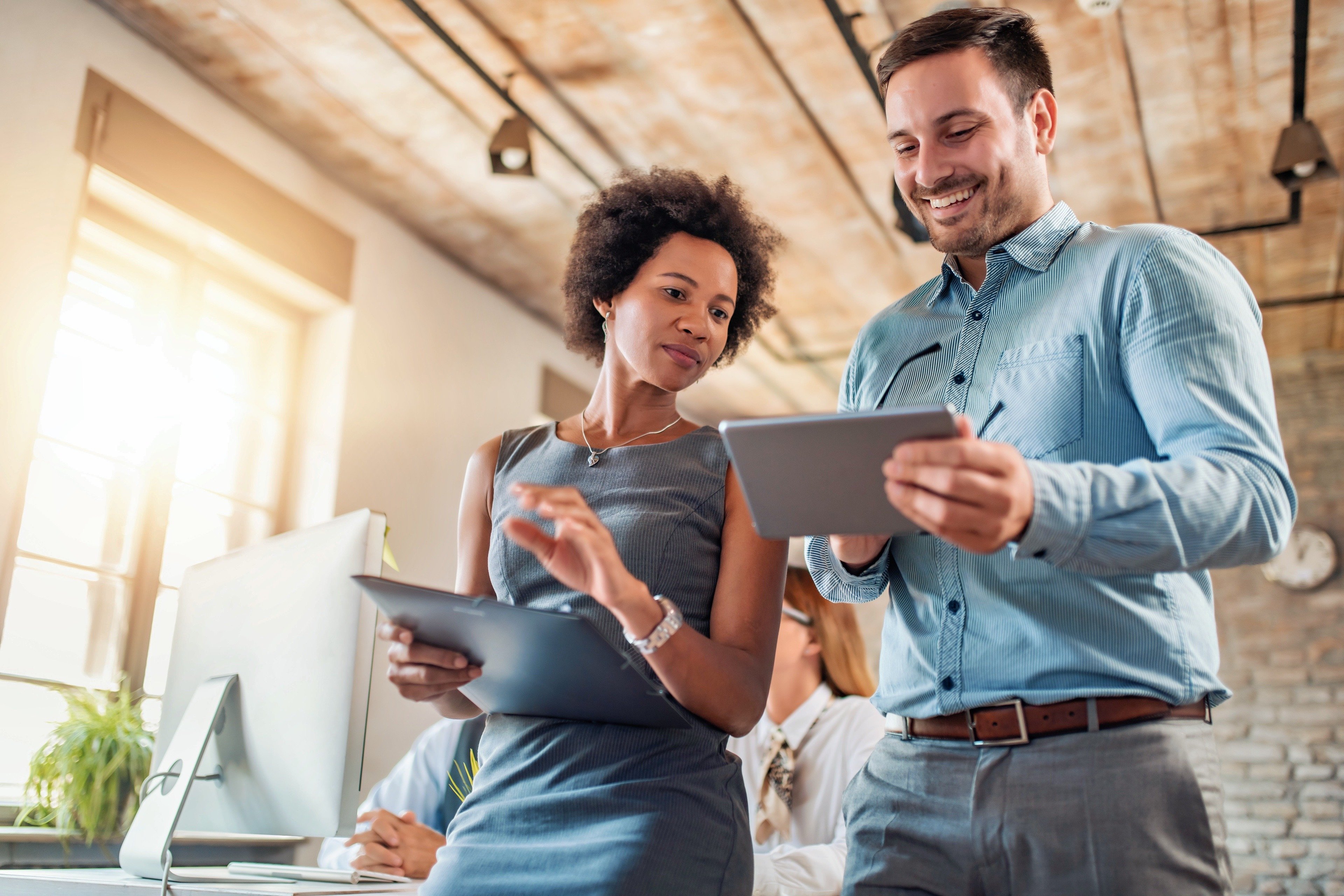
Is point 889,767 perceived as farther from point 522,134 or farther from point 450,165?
point 450,165

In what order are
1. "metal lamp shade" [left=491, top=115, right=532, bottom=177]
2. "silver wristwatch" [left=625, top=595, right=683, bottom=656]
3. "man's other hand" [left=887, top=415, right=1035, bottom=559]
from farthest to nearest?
"metal lamp shade" [left=491, top=115, right=532, bottom=177] < "silver wristwatch" [left=625, top=595, right=683, bottom=656] < "man's other hand" [left=887, top=415, right=1035, bottom=559]

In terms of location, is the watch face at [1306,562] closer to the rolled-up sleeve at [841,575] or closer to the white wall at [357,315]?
the white wall at [357,315]

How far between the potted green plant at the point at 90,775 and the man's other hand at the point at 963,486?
252 cm

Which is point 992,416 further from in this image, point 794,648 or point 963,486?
point 794,648

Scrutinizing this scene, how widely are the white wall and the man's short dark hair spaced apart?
2.77m

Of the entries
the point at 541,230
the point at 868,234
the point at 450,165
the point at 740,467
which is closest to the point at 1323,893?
the point at 868,234

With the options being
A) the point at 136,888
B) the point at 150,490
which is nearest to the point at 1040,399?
the point at 136,888

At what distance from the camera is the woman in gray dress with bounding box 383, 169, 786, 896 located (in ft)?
3.71

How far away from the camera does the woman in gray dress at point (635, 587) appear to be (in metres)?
1.13

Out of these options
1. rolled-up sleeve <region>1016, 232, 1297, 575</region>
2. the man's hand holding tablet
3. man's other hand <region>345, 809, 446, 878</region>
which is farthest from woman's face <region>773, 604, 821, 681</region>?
the man's hand holding tablet

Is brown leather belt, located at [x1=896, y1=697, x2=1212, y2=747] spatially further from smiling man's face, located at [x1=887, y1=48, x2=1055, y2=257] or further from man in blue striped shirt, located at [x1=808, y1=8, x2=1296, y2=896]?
smiling man's face, located at [x1=887, y1=48, x2=1055, y2=257]

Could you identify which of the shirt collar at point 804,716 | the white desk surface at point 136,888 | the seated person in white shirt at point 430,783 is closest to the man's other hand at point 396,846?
the seated person in white shirt at point 430,783

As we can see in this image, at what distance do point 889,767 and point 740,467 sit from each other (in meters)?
0.41

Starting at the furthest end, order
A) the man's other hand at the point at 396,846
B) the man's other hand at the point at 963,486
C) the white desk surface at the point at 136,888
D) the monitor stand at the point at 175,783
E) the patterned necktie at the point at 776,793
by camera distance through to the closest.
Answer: the patterned necktie at the point at 776,793
the man's other hand at the point at 396,846
the monitor stand at the point at 175,783
the white desk surface at the point at 136,888
the man's other hand at the point at 963,486
